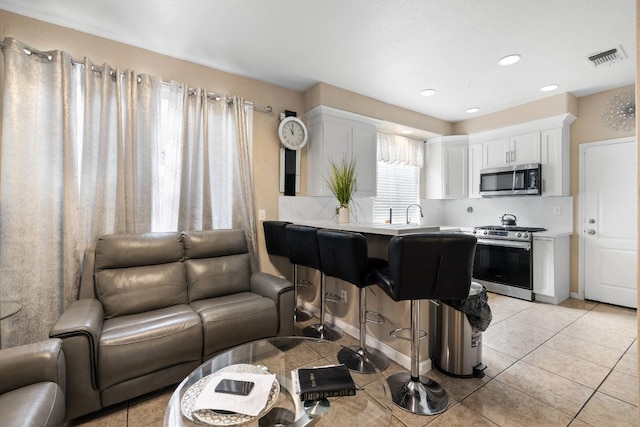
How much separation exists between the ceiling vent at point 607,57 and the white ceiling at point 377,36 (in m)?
0.06

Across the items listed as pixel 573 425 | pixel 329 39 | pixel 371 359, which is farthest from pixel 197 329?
pixel 329 39

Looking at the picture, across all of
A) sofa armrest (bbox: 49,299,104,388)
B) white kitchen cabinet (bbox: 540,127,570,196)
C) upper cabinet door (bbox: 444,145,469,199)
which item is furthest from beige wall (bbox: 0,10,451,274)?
white kitchen cabinet (bbox: 540,127,570,196)

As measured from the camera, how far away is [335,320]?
2889 millimetres

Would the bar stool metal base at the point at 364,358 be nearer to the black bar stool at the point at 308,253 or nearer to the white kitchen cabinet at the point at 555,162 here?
the black bar stool at the point at 308,253

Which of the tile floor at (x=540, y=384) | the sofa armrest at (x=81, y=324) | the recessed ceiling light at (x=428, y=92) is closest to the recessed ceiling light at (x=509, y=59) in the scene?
the recessed ceiling light at (x=428, y=92)

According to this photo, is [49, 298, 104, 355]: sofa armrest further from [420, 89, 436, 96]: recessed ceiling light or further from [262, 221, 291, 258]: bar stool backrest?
[420, 89, 436, 96]: recessed ceiling light

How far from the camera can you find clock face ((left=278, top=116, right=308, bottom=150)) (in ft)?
10.6

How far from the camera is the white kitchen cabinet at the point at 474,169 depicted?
177 inches

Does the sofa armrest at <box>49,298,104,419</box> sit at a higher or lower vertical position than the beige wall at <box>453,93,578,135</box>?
lower

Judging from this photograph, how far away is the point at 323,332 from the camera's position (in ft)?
8.59

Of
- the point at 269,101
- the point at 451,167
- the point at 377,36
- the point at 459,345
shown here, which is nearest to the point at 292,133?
the point at 269,101

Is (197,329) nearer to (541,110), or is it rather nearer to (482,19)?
(482,19)

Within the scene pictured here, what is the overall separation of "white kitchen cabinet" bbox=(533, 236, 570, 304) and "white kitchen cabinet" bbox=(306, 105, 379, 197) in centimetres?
225

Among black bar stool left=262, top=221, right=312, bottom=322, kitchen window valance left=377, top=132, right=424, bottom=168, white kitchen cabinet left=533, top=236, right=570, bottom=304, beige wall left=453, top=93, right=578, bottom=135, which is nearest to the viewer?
black bar stool left=262, top=221, right=312, bottom=322
